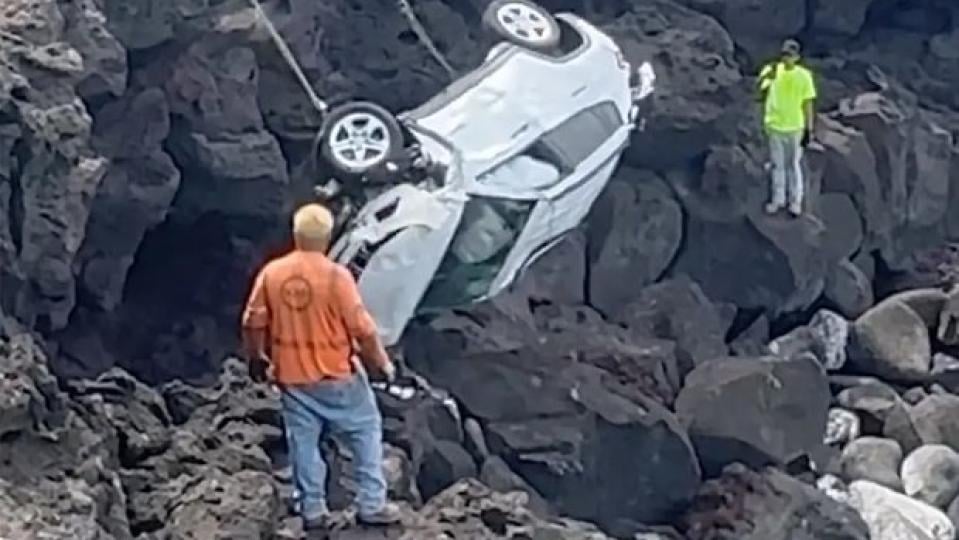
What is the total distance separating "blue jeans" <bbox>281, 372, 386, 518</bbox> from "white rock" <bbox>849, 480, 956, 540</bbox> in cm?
745

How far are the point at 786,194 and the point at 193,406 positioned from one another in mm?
9715

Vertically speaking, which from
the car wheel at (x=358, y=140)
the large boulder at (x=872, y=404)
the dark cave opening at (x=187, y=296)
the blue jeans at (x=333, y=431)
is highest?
the blue jeans at (x=333, y=431)

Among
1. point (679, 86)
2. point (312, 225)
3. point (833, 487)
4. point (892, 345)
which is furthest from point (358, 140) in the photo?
point (892, 345)

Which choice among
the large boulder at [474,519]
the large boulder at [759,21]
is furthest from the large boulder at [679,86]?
the large boulder at [474,519]

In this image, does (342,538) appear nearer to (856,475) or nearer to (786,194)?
(856,475)

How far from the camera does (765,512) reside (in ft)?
47.9

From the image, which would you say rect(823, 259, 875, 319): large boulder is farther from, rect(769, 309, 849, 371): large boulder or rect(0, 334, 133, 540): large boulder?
rect(0, 334, 133, 540): large boulder

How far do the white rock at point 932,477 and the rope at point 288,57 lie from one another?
228 inches

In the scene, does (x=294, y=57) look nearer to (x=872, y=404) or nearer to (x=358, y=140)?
(x=358, y=140)

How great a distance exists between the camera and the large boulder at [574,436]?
50.8ft

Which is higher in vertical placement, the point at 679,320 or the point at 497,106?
the point at 497,106

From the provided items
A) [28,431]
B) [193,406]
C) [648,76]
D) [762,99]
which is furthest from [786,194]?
[28,431]

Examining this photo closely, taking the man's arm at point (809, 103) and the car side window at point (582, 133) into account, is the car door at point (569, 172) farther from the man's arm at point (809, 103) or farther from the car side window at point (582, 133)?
the man's arm at point (809, 103)

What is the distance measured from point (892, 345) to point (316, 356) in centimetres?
1237
